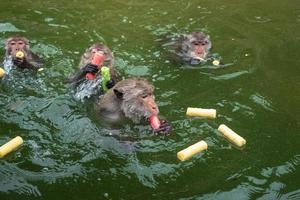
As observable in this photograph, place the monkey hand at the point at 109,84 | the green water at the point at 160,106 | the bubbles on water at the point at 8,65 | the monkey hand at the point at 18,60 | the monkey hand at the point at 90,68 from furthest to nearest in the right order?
the bubbles on water at the point at 8,65
the monkey hand at the point at 18,60
the monkey hand at the point at 90,68
the monkey hand at the point at 109,84
the green water at the point at 160,106

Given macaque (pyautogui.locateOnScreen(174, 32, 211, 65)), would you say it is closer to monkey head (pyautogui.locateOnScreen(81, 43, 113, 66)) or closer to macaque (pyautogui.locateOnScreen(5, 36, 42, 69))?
monkey head (pyautogui.locateOnScreen(81, 43, 113, 66))

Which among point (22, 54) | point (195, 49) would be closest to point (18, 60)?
point (22, 54)

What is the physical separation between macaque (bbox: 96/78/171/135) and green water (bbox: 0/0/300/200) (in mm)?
215

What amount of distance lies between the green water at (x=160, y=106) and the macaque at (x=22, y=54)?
0.88ft

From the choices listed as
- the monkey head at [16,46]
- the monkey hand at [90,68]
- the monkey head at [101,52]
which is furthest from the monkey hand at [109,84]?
the monkey head at [16,46]

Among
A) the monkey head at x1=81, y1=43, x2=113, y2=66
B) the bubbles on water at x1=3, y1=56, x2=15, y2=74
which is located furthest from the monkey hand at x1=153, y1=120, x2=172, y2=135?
the bubbles on water at x1=3, y1=56, x2=15, y2=74

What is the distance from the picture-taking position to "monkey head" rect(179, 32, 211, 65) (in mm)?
11227

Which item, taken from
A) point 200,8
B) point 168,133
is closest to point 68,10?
point 200,8

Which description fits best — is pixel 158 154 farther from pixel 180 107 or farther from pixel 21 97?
pixel 21 97

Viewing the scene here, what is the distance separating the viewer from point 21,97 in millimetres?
9820

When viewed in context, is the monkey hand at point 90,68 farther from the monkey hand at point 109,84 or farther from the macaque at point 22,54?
the macaque at point 22,54

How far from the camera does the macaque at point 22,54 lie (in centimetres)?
1028

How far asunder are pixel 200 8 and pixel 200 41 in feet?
10.2

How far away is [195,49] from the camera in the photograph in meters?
11.2
